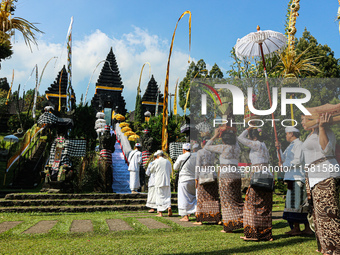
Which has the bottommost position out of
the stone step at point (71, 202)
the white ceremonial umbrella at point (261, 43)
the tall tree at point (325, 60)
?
the stone step at point (71, 202)

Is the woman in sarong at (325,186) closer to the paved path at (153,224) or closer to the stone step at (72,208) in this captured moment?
the paved path at (153,224)

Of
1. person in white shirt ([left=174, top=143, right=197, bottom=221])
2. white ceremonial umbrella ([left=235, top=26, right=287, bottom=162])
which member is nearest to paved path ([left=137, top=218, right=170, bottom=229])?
person in white shirt ([left=174, top=143, right=197, bottom=221])

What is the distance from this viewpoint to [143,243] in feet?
13.2

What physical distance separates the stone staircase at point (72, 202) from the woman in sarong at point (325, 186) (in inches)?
245

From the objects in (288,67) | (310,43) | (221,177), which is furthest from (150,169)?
(310,43)

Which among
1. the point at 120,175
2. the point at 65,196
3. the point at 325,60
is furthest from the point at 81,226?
the point at 325,60

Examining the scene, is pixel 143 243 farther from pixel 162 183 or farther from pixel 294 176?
pixel 162 183

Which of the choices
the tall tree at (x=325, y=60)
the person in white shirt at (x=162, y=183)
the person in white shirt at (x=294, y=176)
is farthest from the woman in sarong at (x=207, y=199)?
the tall tree at (x=325, y=60)

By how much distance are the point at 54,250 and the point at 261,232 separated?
2.98 m

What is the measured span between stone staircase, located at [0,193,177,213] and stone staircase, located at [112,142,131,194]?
2.27 meters

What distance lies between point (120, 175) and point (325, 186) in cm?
1115

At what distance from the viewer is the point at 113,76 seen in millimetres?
42250

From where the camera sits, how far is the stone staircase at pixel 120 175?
1199 cm

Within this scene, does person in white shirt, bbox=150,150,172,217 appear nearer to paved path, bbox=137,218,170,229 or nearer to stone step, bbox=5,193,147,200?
paved path, bbox=137,218,170,229
